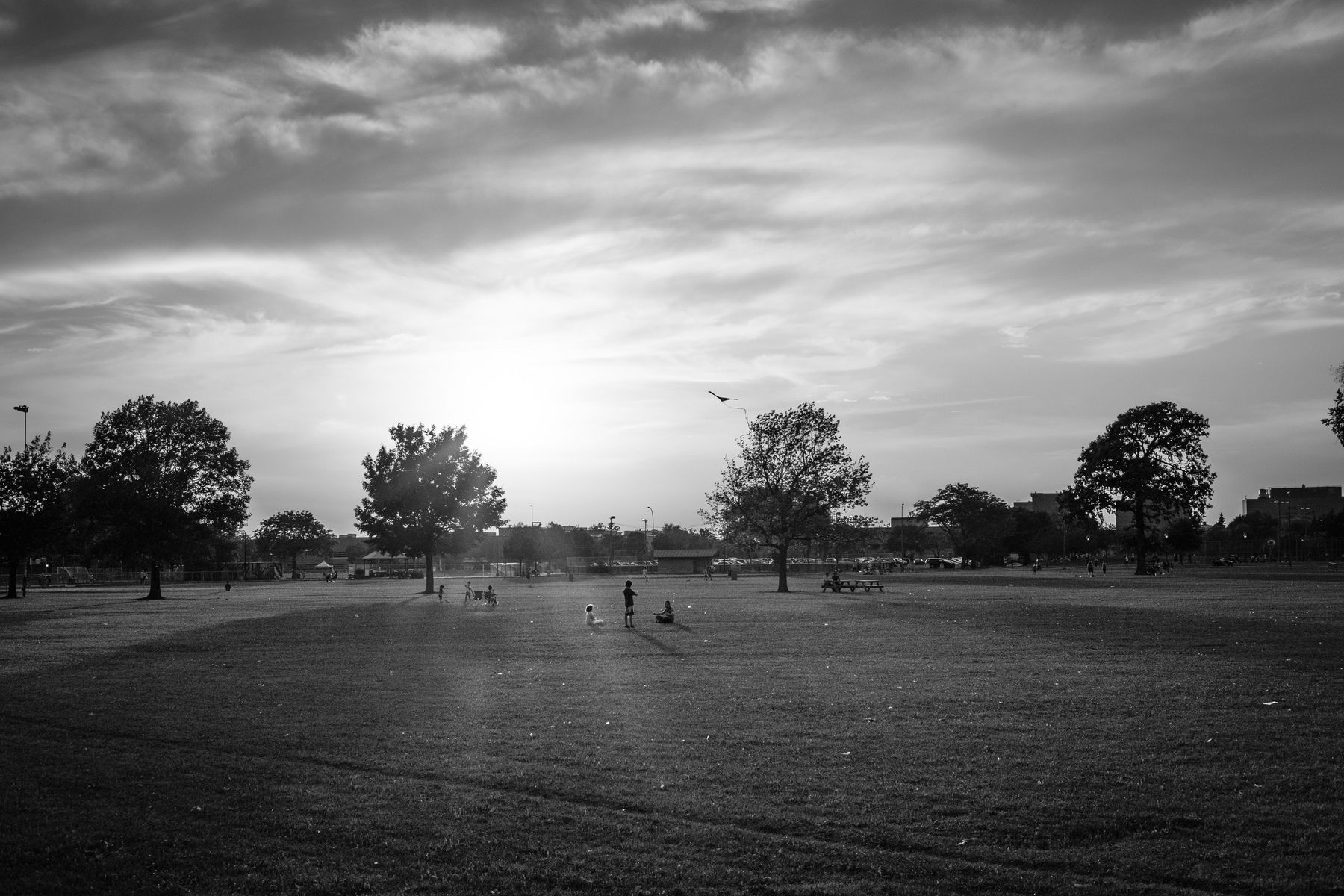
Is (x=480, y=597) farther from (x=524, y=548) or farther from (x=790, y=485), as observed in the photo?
(x=524, y=548)

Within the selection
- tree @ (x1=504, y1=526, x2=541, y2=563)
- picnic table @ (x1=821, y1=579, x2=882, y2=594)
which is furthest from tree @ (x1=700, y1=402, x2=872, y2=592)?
tree @ (x1=504, y1=526, x2=541, y2=563)

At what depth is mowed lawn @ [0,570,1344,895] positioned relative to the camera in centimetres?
868

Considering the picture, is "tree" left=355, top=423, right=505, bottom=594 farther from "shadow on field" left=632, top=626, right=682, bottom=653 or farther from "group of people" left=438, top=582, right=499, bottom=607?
"shadow on field" left=632, top=626, right=682, bottom=653

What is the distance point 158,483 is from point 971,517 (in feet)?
438

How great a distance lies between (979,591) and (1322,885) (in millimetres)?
52155

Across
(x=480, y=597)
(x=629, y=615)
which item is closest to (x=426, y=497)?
(x=480, y=597)

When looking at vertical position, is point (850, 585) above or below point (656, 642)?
below

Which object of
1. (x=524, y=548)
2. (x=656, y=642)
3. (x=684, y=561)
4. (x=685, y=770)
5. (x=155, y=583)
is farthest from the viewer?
(x=524, y=548)

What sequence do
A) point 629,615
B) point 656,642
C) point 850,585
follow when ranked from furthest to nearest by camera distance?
point 850,585 < point 629,615 < point 656,642

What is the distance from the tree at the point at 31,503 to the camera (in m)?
66.5

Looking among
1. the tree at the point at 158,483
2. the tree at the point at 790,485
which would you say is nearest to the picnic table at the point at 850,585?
the tree at the point at 790,485

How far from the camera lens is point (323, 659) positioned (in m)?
25.0

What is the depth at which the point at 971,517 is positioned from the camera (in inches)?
6703

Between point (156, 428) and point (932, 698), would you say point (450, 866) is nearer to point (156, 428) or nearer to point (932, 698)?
point (932, 698)
